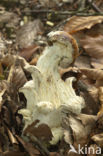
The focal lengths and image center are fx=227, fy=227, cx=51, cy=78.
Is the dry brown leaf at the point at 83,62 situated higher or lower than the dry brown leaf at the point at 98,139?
higher

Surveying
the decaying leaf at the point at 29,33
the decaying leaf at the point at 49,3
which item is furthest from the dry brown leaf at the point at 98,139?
the decaying leaf at the point at 49,3

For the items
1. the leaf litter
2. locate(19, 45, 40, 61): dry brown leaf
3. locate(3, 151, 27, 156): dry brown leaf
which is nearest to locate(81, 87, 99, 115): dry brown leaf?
the leaf litter

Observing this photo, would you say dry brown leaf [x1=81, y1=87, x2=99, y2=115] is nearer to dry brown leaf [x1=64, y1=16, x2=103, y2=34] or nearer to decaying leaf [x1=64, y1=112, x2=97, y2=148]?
decaying leaf [x1=64, y1=112, x2=97, y2=148]

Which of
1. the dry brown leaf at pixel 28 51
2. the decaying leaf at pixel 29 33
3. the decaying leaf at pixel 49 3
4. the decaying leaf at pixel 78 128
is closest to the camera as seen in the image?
the decaying leaf at pixel 78 128

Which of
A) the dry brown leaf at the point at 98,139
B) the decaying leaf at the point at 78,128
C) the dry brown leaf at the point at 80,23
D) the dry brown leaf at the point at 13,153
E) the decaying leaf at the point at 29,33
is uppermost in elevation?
the dry brown leaf at the point at 80,23

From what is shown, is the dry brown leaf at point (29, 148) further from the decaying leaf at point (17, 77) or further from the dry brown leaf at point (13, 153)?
the decaying leaf at point (17, 77)

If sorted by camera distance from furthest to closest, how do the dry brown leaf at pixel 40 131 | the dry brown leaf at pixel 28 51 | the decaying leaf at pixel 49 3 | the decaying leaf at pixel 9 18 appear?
the decaying leaf at pixel 49 3 < the decaying leaf at pixel 9 18 < the dry brown leaf at pixel 28 51 < the dry brown leaf at pixel 40 131

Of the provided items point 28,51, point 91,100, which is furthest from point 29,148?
point 28,51
